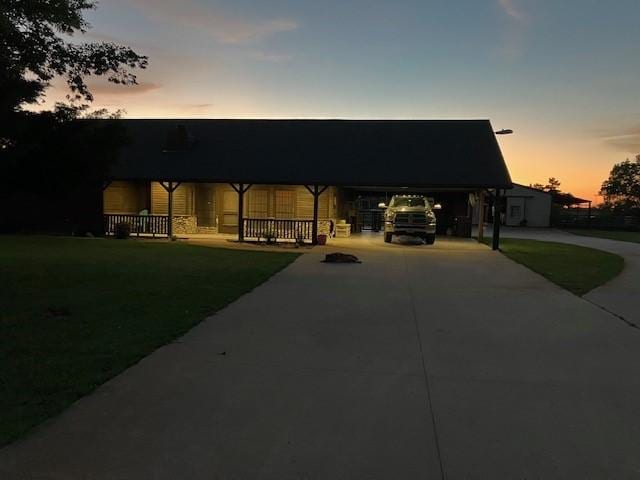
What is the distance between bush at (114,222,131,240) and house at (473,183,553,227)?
3462cm

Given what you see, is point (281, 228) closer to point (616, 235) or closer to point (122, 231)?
point (122, 231)

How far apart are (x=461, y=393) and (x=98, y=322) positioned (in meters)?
4.72

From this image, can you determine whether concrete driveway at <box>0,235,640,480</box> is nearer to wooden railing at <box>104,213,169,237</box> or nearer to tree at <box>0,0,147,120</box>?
tree at <box>0,0,147,120</box>

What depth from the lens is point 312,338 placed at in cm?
621

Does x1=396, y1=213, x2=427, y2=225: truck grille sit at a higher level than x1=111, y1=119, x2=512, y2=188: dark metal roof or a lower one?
lower

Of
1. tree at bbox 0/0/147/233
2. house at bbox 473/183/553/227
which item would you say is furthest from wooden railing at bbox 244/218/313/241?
house at bbox 473/183/553/227

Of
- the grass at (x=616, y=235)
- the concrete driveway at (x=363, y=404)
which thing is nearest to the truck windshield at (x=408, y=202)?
the concrete driveway at (x=363, y=404)

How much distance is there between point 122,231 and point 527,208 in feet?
121

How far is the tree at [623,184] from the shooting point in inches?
2377

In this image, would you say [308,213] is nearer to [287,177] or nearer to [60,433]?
[287,177]

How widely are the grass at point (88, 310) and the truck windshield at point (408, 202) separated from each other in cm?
870

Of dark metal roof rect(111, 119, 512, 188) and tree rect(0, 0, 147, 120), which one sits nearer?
tree rect(0, 0, 147, 120)

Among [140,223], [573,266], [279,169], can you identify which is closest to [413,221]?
[279,169]

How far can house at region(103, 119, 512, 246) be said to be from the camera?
21.5 metres
